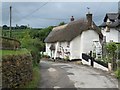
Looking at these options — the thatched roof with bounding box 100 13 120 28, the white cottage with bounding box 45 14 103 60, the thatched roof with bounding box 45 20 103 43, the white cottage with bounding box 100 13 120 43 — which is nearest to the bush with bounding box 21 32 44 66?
the white cottage with bounding box 45 14 103 60

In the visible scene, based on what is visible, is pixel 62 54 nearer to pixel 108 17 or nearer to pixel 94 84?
pixel 108 17

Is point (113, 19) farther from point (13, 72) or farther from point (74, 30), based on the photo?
point (13, 72)

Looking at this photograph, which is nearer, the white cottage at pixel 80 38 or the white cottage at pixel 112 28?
the white cottage at pixel 112 28

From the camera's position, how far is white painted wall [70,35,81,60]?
4991cm

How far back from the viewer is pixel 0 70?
1242 cm

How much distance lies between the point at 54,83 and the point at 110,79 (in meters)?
5.07

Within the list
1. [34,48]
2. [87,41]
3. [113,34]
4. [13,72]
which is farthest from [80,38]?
[13,72]

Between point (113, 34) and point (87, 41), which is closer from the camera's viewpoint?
point (113, 34)

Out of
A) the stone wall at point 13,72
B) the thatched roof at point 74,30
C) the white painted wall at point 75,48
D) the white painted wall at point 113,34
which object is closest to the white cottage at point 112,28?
the white painted wall at point 113,34

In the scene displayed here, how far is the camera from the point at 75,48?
50.2 meters

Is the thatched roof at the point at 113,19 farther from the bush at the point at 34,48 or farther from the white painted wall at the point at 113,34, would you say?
the bush at the point at 34,48

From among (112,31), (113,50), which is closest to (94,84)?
(113,50)

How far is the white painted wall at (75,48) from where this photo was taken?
4991 centimetres

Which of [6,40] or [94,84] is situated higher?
[6,40]
